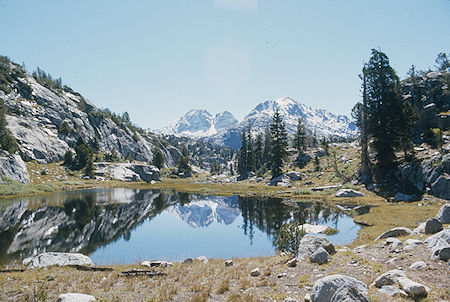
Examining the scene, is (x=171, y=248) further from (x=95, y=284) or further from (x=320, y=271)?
(x=320, y=271)

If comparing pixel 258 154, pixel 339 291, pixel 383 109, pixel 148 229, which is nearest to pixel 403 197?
pixel 383 109

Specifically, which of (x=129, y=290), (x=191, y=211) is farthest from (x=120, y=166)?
(x=129, y=290)

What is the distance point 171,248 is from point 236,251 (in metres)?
7.22

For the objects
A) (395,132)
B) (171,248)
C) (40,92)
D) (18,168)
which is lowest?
(171,248)

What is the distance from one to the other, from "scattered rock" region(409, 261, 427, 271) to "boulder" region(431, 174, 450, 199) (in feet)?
106

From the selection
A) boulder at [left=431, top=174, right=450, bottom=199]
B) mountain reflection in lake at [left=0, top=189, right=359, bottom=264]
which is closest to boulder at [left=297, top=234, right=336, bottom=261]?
mountain reflection in lake at [left=0, top=189, right=359, bottom=264]

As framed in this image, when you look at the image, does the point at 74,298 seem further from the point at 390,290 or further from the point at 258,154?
the point at 258,154

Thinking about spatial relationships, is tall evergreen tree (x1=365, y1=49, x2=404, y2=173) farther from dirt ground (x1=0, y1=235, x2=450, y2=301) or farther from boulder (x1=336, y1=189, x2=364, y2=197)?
dirt ground (x1=0, y1=235, x2=450, y2=301)

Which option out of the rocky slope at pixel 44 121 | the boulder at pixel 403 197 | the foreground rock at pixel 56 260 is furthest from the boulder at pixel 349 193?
the rocky slope at pixel 44 121

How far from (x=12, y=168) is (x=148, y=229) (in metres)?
69.1

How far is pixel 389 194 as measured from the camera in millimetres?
43844

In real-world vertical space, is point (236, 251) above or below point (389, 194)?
below

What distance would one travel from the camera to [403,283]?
28.9 feet

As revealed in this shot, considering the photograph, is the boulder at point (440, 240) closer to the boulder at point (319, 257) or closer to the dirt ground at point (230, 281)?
the dirt ground at point (230, 281)
